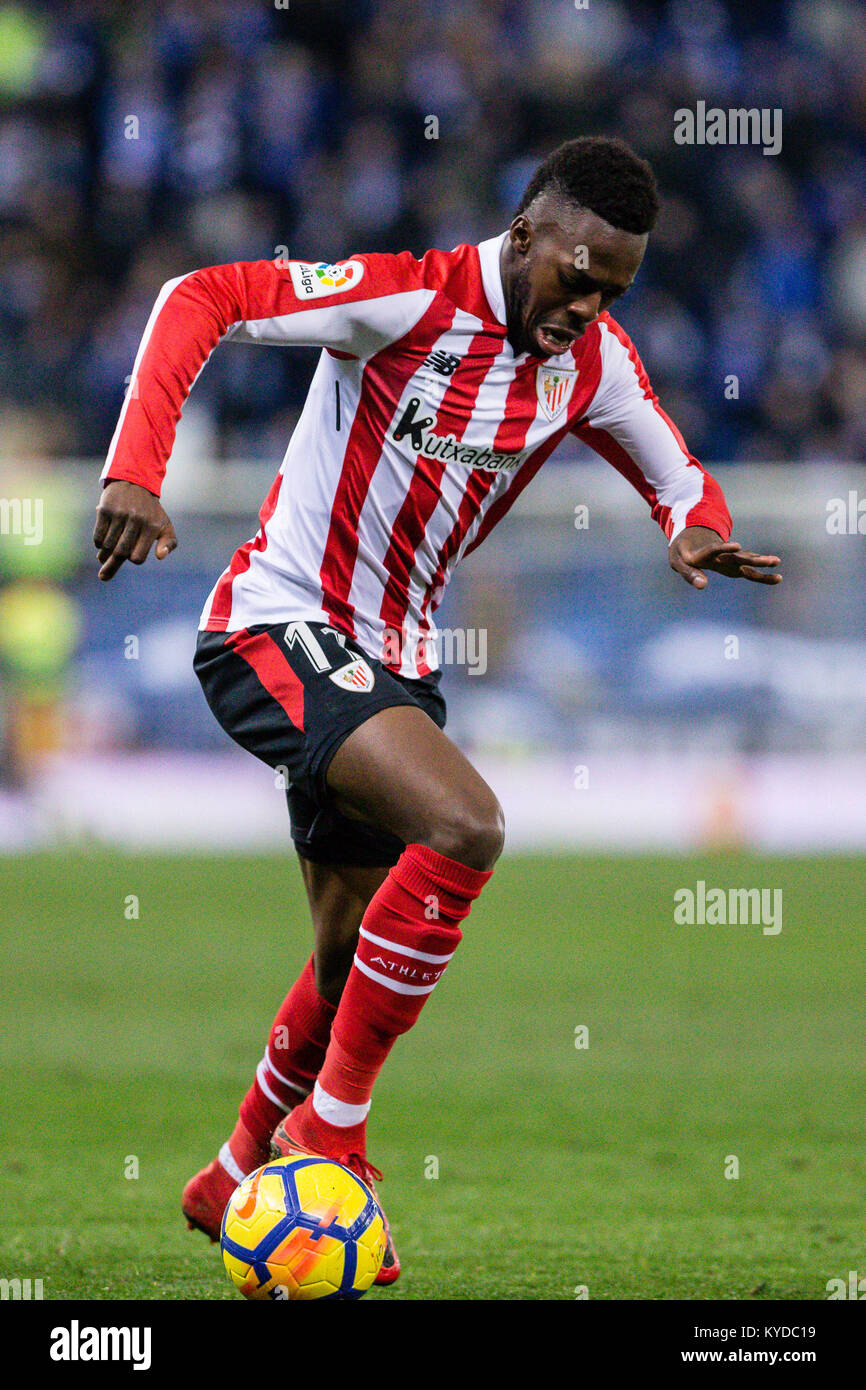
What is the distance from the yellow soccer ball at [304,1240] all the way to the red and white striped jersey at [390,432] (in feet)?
3.72

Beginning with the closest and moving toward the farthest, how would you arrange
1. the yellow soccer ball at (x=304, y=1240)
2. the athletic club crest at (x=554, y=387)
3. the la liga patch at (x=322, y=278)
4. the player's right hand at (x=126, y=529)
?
the player's right hand at (x=126, y=529) → the yellow soccer ball at (x=304, y=1240) → the la liga patch at (x=322, y=278) → the athletic club crest at (x=554, y=387)

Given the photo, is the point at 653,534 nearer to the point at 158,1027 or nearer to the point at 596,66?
the point at 596,66

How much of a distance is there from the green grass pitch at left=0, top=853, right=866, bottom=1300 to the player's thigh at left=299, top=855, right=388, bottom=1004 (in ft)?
2.00

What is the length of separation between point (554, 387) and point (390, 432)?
0.40 metres

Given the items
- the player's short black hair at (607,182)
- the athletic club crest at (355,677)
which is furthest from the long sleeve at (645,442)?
the athletic club crest at (355,677)

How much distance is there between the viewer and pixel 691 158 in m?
14.8

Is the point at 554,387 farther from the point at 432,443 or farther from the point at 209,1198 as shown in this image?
the point at 209,1198

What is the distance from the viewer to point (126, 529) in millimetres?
2961

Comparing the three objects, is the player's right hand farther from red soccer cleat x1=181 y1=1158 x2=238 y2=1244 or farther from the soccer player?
red soccer cleat x1=181 y1=1158 x2=238 y2=1244

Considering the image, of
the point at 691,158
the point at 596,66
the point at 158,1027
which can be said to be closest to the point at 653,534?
the point at 691,158

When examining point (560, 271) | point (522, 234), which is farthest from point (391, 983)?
point (522, 234)

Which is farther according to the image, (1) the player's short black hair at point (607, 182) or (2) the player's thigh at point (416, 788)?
(1) the player's short black hair at point (607, 182)

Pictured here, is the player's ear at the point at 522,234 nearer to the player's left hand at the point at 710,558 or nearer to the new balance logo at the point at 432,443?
the new balance logo at the point at 432,443

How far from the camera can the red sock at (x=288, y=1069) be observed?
12.6 feet
